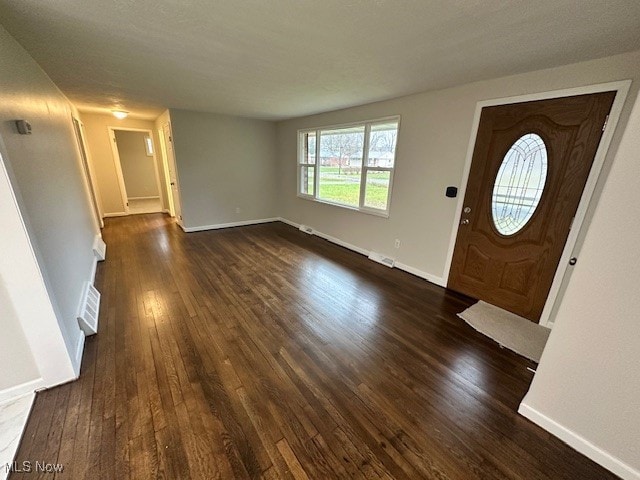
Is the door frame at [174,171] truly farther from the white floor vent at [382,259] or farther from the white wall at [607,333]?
the white wall at [607,333]

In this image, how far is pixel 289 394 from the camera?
1.72 m

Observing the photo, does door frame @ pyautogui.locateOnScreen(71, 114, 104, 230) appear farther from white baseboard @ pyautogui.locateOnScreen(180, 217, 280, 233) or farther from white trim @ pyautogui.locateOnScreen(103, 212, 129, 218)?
white baseboard @ pyautogui.locateOnScreen(180, 217, 280, 233)

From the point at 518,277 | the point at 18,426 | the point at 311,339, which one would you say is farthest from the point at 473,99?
the point at 18,426

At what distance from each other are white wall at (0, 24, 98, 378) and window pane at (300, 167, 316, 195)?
376cm

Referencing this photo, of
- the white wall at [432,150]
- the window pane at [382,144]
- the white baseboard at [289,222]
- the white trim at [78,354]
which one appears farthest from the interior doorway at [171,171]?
the window pane at [382,144]

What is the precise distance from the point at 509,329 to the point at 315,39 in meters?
3.07

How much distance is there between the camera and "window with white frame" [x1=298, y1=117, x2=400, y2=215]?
3807mm

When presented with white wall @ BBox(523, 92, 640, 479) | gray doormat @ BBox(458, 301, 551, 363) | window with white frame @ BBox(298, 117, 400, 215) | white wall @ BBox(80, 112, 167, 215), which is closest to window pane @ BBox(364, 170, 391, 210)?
window with white frame @ BBox(298, 117, 400, 215)

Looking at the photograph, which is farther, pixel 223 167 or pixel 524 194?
pixel 223 167

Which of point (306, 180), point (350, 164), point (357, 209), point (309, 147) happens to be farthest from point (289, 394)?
point (309, 147)

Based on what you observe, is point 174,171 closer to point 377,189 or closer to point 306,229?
point 306,229

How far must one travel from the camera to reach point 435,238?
3297 millimetres

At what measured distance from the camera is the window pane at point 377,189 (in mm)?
3857

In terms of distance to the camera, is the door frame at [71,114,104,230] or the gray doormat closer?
the gray doormat
